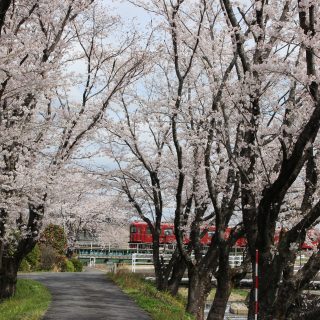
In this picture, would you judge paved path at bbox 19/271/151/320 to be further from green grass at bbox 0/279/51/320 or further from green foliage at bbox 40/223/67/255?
green foliage at bbox 40/223/67/255

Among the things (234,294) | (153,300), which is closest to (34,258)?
(234,294)

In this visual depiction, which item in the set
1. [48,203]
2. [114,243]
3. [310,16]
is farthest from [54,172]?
[114,243]

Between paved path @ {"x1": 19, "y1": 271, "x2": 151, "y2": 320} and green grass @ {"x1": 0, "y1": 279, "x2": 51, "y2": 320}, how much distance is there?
0.22 metres

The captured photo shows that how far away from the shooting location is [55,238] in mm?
32719

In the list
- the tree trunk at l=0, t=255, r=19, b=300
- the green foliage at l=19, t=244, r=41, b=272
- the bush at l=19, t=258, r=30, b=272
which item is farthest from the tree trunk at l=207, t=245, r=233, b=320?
the green foliage at l=19, t=244, r=41, b=272

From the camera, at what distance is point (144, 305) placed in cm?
1316

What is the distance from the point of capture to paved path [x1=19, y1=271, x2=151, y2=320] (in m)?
11.4

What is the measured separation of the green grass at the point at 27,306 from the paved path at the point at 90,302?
8.6 inches

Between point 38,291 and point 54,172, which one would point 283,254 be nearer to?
point 54,172

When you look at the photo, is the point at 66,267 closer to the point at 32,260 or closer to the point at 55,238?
the point at 32,260

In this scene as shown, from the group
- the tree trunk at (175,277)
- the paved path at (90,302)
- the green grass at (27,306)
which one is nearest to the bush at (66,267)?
the paved path at (90,302)

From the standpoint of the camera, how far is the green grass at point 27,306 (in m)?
10.4

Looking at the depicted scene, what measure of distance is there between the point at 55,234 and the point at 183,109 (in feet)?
68.7

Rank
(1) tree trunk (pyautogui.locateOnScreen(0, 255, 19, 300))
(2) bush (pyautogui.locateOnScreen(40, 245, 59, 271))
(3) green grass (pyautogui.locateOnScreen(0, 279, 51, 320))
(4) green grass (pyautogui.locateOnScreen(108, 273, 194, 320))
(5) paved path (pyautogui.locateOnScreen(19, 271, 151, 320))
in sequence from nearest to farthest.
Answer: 1. (3) green grass (pyautogui.locateOnScreen(0, 279, 51, 320))
2. (4) green grass (pyautogui.locateOnScreen(108, 273, 194, 320))
3. (5) paved path (pyautogui.locateOnScreen(19, 271, 151, 320))
4. (1) tree trunk (pyautogui.locateOnScreen(0, 255, 19, 300))
5. (2) bush (pyautogui.locateOnScreen(40, 245, 59, 271))
